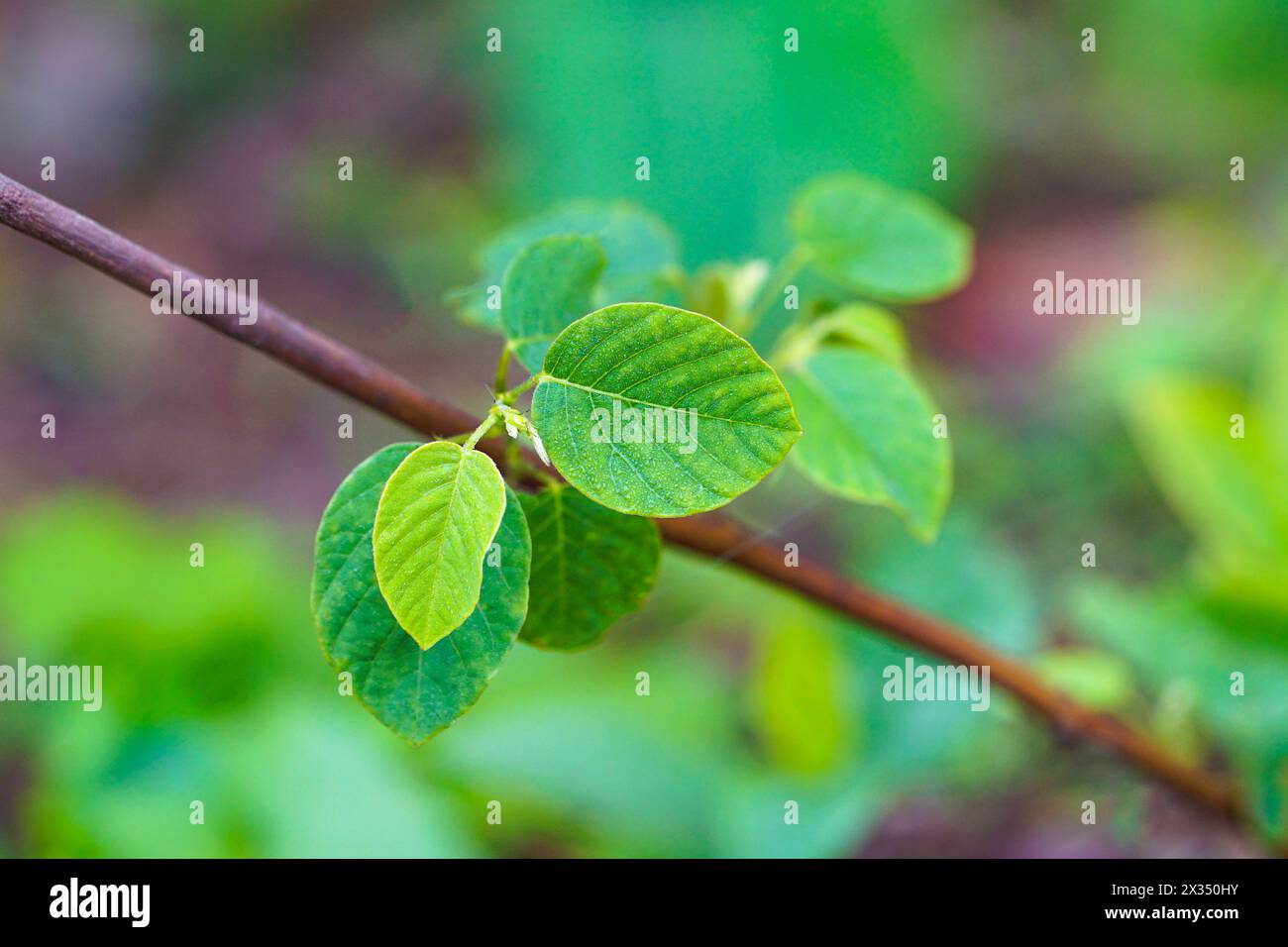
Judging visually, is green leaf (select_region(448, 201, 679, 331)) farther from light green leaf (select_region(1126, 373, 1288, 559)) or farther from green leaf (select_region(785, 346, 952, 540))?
light green leaf (select_region(1126, 373, 1288, 559))

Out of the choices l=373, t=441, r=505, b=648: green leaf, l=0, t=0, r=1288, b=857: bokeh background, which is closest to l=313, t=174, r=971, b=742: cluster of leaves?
l=373, t=441, r=505, b=648: green leaf

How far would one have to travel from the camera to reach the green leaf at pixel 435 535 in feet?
1.58

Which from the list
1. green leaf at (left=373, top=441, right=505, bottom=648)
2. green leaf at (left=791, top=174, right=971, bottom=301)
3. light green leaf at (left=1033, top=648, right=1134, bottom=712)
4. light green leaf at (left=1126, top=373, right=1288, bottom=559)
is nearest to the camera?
green leaf at (left=373, top=441, right=505, bottom=648)

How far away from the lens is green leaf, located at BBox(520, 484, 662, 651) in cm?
57

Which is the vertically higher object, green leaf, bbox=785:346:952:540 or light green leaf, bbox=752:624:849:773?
green leaf, bbox=785:346:952:540

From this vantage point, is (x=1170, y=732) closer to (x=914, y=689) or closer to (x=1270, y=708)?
(x=1270, y=708)

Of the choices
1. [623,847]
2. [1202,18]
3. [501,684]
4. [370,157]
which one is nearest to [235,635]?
[501,684]

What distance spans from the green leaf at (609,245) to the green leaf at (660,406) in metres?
0.23

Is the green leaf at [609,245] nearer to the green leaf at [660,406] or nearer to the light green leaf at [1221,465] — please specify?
the green leaf at [660,406]

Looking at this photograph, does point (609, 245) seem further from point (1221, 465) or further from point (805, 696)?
point (1221, 465)

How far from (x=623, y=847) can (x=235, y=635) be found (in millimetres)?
843

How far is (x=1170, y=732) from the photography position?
3.75 feet

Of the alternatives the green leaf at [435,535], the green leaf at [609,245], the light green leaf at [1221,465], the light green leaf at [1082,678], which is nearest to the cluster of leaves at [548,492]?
the green leaf at [435,535]

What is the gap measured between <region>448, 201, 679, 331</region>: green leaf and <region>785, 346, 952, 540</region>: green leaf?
134 mm
